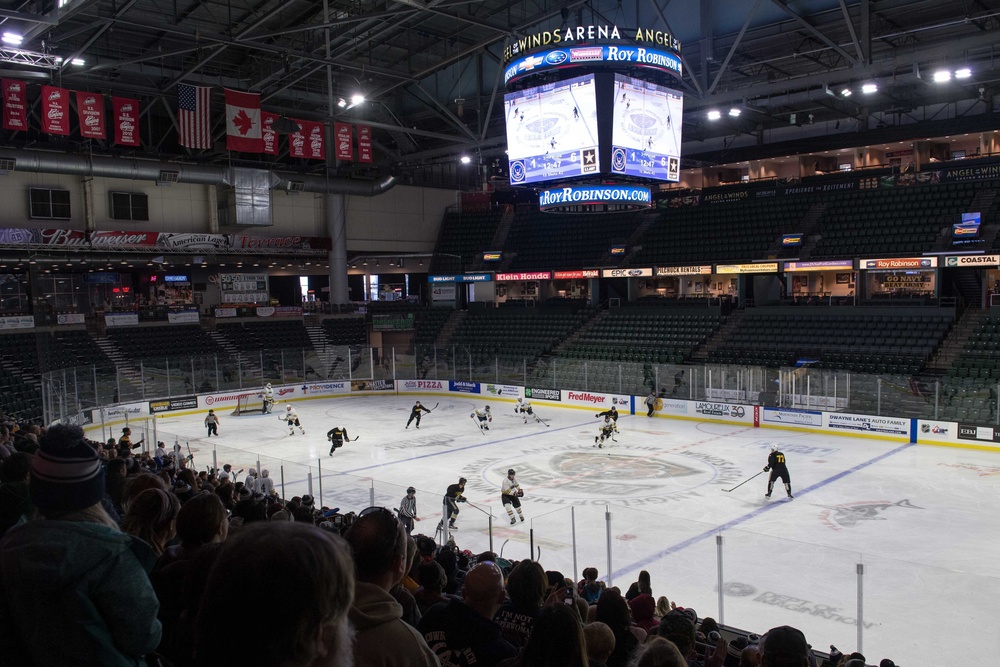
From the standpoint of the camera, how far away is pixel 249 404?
3669 cm

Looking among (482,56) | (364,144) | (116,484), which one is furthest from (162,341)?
(116,484)

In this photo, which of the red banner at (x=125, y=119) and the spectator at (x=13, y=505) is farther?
the red banner at (x=125, y=119)

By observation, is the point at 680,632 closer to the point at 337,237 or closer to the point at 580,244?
the point at 580,244

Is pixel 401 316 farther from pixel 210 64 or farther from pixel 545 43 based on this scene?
pixel 545 43

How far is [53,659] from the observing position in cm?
216

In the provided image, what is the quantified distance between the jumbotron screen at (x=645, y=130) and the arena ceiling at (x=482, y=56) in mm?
2641

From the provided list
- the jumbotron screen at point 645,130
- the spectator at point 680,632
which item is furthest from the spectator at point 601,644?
the jumbotron screen at point 645,130

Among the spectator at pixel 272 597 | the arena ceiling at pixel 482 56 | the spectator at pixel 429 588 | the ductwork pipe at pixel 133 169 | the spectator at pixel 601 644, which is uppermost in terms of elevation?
the arena ceiling at pixel 482 56

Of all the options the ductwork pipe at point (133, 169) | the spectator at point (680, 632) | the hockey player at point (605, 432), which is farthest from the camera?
the ductwork pipe at point (133, 169)

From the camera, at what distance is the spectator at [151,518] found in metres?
3.95

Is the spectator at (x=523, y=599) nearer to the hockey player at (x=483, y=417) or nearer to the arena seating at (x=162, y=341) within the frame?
the hockey player at (x=483, y=417)

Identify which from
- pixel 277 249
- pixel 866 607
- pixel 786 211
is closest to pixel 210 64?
pixel 277 249

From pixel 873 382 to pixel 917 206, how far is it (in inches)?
576

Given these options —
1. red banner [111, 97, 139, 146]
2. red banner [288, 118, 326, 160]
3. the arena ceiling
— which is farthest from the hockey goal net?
the arena ceiling
